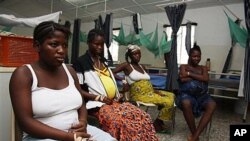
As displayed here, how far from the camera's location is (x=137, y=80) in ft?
9.00

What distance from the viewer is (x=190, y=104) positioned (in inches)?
97.1

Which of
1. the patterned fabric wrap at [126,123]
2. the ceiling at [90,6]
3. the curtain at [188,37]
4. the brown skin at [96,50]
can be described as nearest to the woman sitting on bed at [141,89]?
the brown skin at [96,50]

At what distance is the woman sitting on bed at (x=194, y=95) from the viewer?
2.45 metres

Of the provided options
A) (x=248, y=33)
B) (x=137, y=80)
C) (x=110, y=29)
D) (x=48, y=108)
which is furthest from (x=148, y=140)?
(x=110, y=29)

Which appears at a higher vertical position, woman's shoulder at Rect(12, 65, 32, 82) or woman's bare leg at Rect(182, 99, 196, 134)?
woman's shoulder at Rect(12, 65, 32, 82)

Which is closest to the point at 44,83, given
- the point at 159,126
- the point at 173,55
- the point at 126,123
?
→ the point at 126,123

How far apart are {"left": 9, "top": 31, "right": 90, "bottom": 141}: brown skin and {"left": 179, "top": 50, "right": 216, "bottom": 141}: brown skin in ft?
4.88

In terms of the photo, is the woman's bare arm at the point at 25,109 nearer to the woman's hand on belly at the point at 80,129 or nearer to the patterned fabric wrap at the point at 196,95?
the woman's hand on belly at the point at 80,129

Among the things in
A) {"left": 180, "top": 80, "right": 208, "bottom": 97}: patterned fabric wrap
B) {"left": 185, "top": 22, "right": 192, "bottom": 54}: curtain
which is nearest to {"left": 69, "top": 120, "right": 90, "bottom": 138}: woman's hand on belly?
{"left": 180, "top": 80, "right": 208, "bottom": 97}: patterned fabric wrap

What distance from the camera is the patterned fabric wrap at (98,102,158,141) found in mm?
1484

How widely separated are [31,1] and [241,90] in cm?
693

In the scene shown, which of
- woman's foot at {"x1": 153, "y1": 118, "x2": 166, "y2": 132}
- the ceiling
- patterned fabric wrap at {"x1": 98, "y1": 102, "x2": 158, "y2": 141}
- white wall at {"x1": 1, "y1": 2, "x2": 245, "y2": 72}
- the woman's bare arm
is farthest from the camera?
the ceiling

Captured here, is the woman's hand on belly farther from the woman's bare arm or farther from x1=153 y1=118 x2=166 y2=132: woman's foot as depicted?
x1=153 y1=118 x2=166 y2=132: woman's foot

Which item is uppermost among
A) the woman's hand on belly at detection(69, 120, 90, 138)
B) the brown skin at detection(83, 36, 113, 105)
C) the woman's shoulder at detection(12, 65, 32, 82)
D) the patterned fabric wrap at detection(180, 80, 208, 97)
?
the brown skin at detection(83, 36, 113, 105)
